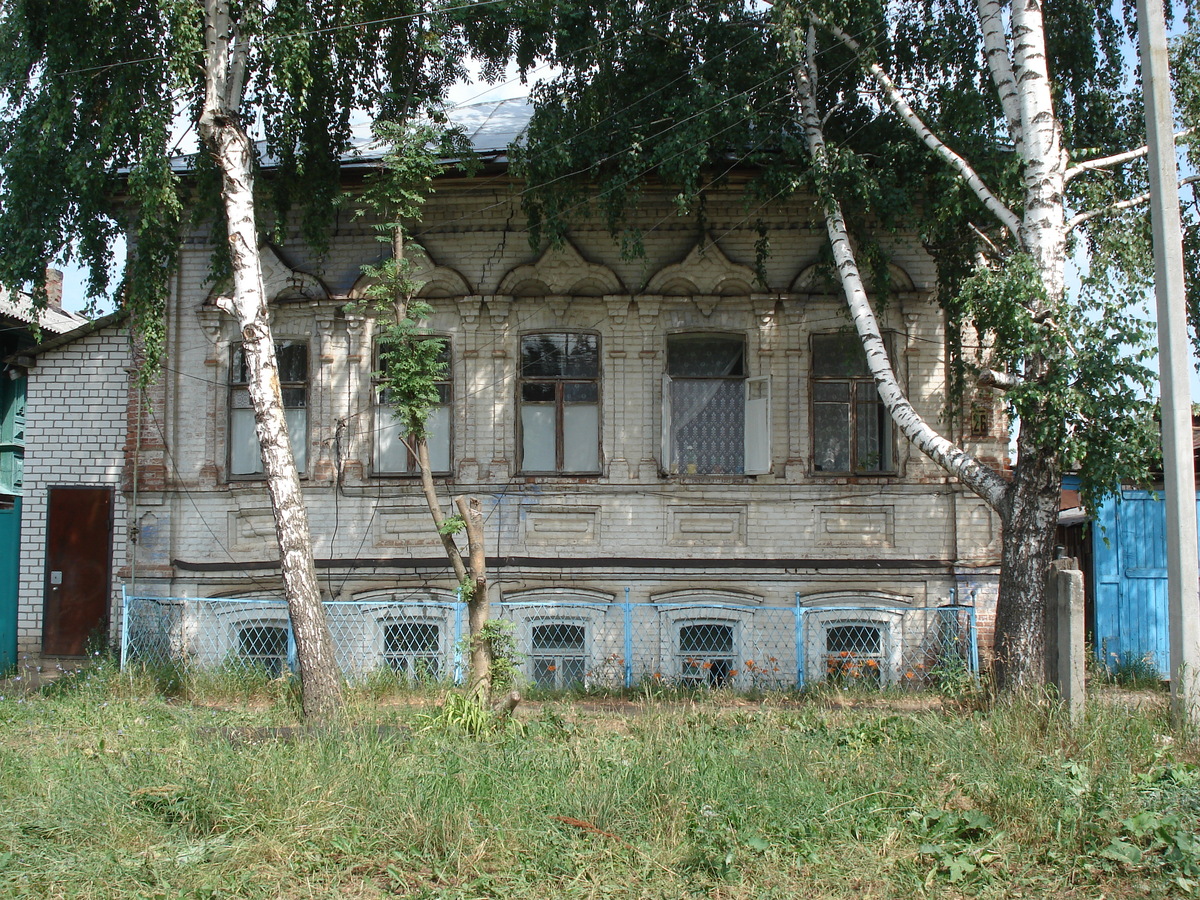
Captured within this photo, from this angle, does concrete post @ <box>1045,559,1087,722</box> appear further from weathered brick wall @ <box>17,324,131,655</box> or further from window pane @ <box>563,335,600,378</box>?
weathered brick wall @ <box>17,324,131,655</box>

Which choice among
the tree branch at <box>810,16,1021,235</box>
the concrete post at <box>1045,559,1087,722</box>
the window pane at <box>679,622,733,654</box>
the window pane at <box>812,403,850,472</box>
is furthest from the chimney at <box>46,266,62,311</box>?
the concrete post at <box>1045,559,1087,722</box>

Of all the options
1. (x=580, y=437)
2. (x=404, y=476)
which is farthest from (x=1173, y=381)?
(x=404, y=476)

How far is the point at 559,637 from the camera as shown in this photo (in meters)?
9.68

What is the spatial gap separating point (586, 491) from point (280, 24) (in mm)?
5053

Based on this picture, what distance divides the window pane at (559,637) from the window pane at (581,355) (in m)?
2.62

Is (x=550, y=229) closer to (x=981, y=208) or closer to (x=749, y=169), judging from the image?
(x=749, y=169)

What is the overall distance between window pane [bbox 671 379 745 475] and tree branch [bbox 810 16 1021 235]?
3133 millimetres

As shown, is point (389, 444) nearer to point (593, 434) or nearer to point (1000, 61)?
point (593, 434)

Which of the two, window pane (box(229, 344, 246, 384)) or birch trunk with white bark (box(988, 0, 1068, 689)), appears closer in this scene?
birch trunk with white bark (box(988, 0, 1068, 689))

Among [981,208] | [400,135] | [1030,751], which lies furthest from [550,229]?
[1030,751]

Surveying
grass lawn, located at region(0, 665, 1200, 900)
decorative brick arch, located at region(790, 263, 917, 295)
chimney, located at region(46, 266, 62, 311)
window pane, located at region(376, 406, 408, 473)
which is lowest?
grass lawn, located at region(0, 665, 1200, 900)

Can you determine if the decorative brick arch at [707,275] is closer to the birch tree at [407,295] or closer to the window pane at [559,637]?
the birch tree at [407,295]

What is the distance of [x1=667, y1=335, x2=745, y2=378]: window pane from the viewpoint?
10055 mm

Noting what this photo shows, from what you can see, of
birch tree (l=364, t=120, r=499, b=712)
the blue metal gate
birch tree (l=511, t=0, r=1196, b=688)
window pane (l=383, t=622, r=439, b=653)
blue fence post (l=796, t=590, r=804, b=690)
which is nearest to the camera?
birch tree (l=511, t=0, r=1196, b=688)
